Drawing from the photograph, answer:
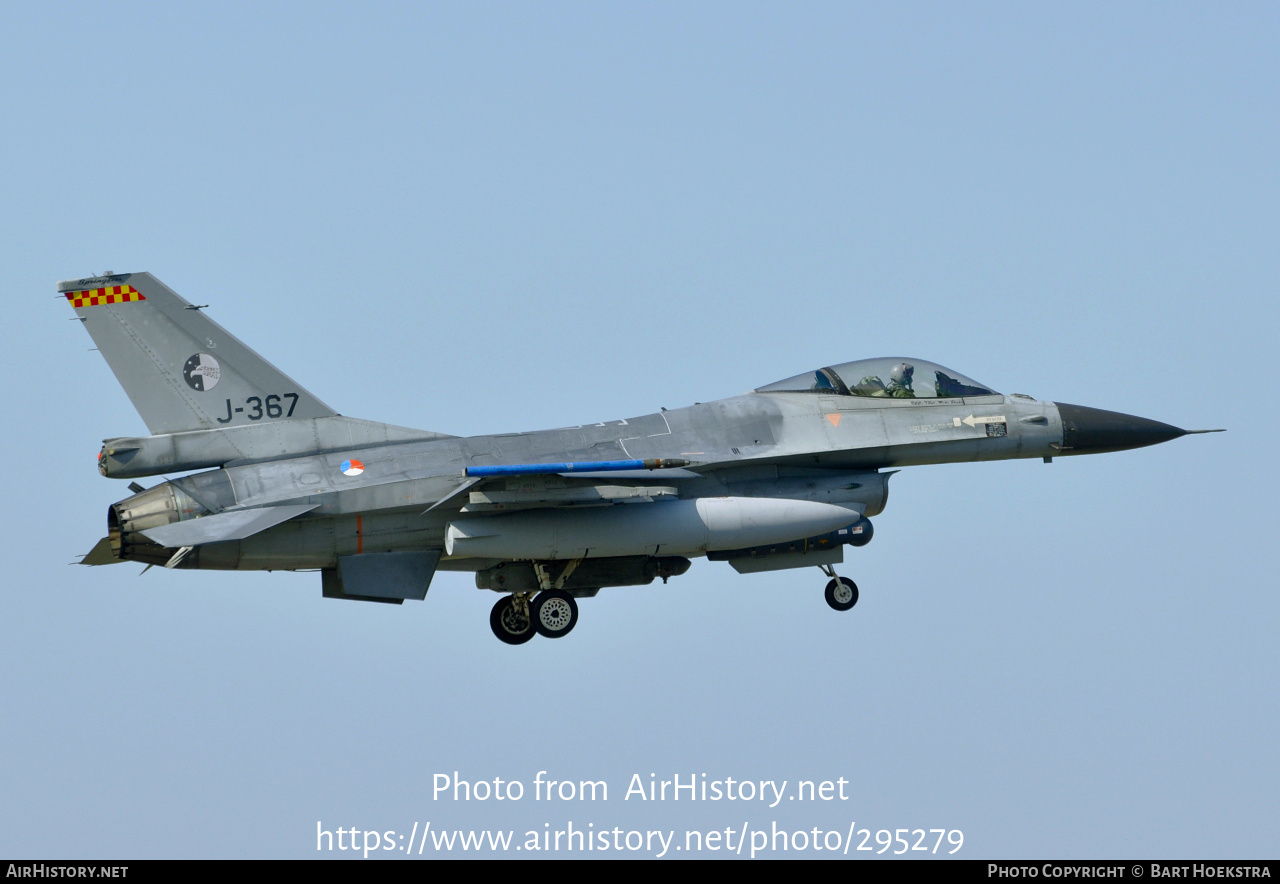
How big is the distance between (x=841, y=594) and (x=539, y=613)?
3.65m

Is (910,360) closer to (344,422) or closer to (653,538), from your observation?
(653,538)

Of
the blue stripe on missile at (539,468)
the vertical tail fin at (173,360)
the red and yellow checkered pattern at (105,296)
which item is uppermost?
the red and yellow checkered pattern at (105,296)

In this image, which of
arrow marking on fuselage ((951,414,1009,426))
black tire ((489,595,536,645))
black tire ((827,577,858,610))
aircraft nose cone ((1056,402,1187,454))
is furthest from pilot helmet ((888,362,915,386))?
black tire ((489,595,536,645))

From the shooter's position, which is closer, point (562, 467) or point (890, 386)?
point (562, 467)

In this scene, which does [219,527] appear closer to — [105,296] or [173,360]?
[173,360]

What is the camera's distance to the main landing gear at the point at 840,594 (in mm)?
22438

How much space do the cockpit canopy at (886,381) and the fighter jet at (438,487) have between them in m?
0.52

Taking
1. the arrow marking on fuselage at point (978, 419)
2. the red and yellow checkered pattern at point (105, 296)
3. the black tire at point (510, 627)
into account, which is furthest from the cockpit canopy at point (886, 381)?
the red and yellow checkered pattern at point (105, 296)

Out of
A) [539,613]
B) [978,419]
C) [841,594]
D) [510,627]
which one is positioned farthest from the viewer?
[978,419]

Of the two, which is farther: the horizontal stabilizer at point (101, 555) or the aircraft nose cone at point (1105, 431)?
the aircraft nose cone at point (1105, 431)

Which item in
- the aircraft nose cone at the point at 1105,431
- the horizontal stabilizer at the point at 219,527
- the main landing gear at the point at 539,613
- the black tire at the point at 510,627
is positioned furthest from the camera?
the aircraft nose cone at the point at 1105,431

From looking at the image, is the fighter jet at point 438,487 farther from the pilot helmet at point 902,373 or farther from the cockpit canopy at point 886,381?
the pilot helmet at point 902,373

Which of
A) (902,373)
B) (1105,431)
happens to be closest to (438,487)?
(902,373)

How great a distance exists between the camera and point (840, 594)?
73.6ft
